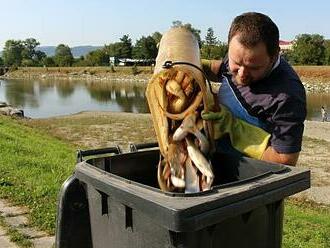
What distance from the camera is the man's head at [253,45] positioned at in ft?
7.82

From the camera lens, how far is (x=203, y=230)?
1.90 m

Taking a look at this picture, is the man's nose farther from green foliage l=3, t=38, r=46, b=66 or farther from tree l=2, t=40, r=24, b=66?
tree l=2, t=40, r=24, b=66

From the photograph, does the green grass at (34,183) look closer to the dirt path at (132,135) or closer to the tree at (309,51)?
the dirt path at (132,135)

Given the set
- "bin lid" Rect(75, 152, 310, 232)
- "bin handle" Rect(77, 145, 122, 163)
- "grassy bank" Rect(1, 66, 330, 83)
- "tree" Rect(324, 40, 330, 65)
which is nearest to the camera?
"bin lid" Rect(75, 152, 310, 232)

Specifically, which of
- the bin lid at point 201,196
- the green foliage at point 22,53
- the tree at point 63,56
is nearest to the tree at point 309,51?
the tree at point 63,56

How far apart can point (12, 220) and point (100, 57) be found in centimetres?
10614

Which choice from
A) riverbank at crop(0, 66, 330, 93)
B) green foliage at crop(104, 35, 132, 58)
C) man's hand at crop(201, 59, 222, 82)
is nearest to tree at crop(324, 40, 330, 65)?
riverbank at crop(0, 66, 330, 93)

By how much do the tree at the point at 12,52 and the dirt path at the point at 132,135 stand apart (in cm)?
10575

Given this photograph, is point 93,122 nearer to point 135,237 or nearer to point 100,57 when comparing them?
point 135,237

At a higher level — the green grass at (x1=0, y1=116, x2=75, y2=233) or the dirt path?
the green grass at (x1=0, y1=116, x2=75, y2=233)

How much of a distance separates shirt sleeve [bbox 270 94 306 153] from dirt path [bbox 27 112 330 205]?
9484 millimetres

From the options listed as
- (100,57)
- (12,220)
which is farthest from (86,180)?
(100,57)

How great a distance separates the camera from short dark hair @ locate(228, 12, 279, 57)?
238cm

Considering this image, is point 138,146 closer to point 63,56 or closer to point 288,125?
point 288,125
